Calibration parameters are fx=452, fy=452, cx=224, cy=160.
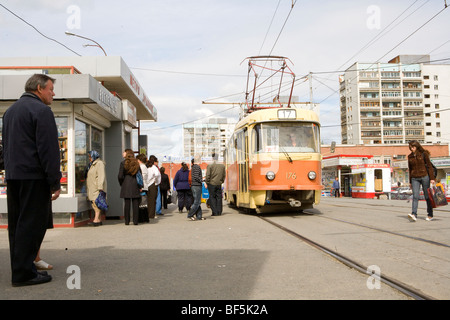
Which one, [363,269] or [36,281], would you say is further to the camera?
[363,269]

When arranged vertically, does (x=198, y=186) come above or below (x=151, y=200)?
above

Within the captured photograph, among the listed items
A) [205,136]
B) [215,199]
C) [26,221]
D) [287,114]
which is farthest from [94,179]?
[205,136]

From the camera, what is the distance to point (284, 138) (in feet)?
41.9

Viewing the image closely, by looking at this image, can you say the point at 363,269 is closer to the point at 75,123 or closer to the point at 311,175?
the point at 311,175

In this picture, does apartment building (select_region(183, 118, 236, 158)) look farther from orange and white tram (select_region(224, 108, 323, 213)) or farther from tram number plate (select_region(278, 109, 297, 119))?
tram number plate (select_region(278, 109, 297, 119))

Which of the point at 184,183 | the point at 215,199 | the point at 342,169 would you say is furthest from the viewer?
the point at 342,169

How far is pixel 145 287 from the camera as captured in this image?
172 inches

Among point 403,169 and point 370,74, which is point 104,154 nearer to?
point 403,169

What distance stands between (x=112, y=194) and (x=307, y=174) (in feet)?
19.2

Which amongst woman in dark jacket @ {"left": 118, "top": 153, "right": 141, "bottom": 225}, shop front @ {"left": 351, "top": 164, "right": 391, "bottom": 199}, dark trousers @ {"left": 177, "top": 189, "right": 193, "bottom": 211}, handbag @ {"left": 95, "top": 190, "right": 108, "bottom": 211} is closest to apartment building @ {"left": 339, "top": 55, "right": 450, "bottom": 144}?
shop front @ {"left": 351, "top": 164, "right": 391, "bottom": 199}

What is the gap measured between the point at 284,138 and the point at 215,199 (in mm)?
2946

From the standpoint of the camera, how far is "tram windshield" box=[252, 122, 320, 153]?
12648 mm

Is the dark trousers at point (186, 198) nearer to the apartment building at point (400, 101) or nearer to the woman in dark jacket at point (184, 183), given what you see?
the woman in dark jacket at point (184, 183)

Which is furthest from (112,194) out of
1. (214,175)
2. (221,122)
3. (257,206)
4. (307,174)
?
(221,122)
